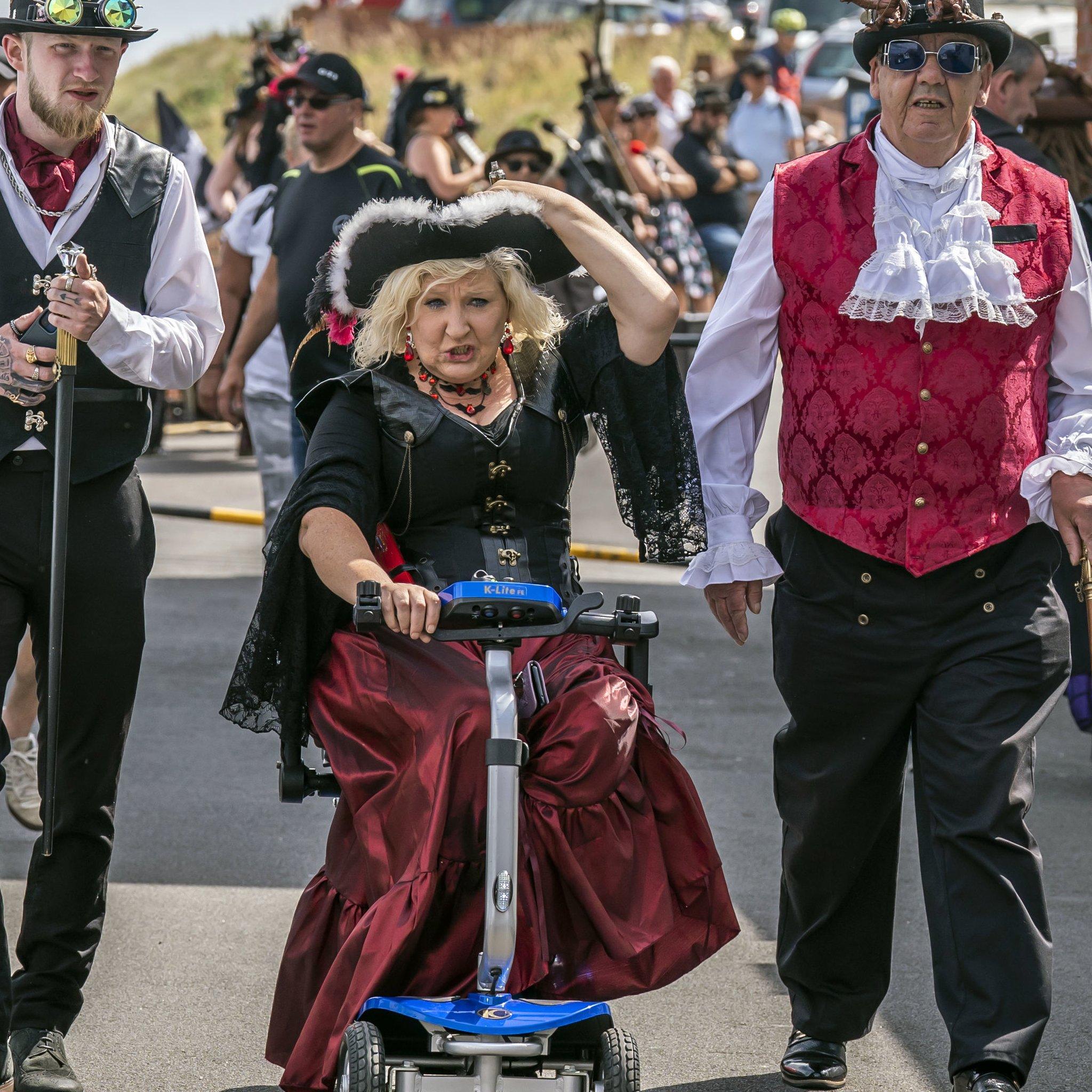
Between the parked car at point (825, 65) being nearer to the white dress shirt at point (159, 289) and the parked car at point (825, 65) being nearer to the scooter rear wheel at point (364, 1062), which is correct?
the white dress shirt at point (159, 289)

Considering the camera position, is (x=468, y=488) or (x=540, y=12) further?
(x=540, y=12)

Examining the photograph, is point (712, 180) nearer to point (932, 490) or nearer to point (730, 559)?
point (730, 559)

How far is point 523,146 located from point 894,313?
23.1 feet

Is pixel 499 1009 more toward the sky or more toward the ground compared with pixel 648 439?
more toward the ground

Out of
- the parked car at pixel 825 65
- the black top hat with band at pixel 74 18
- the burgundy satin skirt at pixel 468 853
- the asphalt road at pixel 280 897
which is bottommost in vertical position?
the asphalt road at pixel 280 897

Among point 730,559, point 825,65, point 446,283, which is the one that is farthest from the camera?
point 825,65

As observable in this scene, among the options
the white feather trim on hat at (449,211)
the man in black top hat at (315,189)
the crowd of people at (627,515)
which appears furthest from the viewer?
the man in black top hat at (315,189)

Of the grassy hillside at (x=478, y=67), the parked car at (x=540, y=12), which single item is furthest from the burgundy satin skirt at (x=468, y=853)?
the parked car at (x=540, y=12)

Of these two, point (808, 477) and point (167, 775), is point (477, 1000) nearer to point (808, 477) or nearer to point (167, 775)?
point (808, 477)

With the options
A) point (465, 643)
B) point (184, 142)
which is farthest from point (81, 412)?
point (184, 142)

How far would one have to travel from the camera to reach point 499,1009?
3205 mm

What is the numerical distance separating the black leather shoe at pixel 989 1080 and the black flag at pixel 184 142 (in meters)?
11.9

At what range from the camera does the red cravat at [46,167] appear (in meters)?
3.86

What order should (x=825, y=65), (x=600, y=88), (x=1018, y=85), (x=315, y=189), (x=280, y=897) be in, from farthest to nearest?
(x=825, y=65)
(x=600, y=88)
(x=315, y=189)
(x=1018, y=85)
(x=280, y=897)
